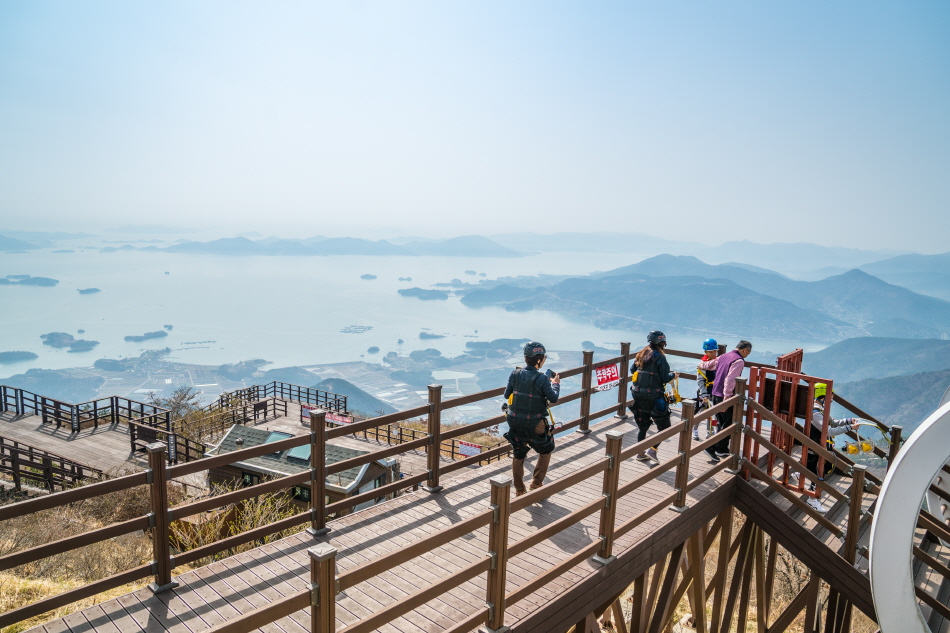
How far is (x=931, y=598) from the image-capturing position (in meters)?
6.30

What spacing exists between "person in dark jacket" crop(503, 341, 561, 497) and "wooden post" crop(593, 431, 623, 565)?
101cm

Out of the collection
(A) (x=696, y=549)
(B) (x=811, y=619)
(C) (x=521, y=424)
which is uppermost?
(C) (x=521, y=424)

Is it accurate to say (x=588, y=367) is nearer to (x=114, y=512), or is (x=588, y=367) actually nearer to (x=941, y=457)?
→ (x=941, y=457)

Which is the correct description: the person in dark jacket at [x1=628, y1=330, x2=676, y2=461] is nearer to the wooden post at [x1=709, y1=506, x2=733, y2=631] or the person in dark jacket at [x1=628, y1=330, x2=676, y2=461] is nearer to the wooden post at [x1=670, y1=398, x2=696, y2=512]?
the wooden post at [x1=670, y1=398, x2=696, y2=512]

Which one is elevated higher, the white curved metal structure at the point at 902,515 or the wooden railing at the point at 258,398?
the white curved metal structure at the point at 902,515

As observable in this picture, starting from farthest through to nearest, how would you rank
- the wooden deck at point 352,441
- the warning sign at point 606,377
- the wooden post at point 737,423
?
the wooden deck at point 352,441 < the warning sign at point 606,377 < the wooden post at point 737,423

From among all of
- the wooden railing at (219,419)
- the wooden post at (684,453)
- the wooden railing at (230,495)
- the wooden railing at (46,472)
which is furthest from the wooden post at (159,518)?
the wooden railing at (219,419)

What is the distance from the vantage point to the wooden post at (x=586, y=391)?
9.01 meters

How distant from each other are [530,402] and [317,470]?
89.2 inches

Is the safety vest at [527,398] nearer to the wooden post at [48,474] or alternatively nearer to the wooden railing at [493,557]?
the wooden railing at [493,557]

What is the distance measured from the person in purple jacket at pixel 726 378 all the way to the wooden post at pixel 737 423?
148 millimetres

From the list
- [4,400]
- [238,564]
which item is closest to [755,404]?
[238,564]

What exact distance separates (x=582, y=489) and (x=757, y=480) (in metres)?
2.39

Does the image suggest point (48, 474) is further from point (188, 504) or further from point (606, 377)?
point (606, 377)
